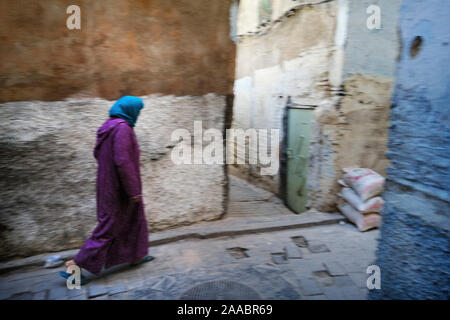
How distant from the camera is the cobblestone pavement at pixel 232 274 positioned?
2658 millimetres

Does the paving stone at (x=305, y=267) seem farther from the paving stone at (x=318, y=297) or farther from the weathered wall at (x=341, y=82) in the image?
the weathered wall at (x=341, y=82)

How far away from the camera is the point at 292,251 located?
11.3ft

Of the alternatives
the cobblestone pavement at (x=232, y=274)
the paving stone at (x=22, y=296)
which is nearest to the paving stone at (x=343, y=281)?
the cobblestone pavement at (x=232, y=274)

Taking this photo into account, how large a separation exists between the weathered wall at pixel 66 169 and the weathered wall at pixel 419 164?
8.19 ft

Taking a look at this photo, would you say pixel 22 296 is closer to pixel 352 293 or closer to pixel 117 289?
pixel 117 289

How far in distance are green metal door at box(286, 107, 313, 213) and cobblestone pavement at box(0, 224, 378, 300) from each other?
5.54ft

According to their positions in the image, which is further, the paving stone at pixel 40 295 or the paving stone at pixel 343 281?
the paving stone at pixel 343 281

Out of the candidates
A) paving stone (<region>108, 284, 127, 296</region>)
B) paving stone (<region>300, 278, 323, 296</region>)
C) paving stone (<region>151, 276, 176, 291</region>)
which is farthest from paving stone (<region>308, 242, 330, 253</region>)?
paving stone (<region>108, 284, 127, 296</region>)

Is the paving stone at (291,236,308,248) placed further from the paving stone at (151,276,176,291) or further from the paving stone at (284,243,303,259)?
the paving stone at (151,276,176,291)

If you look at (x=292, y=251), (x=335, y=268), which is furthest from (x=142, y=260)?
(x=335, y=268)

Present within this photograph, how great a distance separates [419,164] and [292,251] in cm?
205

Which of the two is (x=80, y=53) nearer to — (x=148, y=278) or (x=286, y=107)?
(x=148, y=278)

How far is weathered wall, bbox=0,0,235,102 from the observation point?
2.96m
